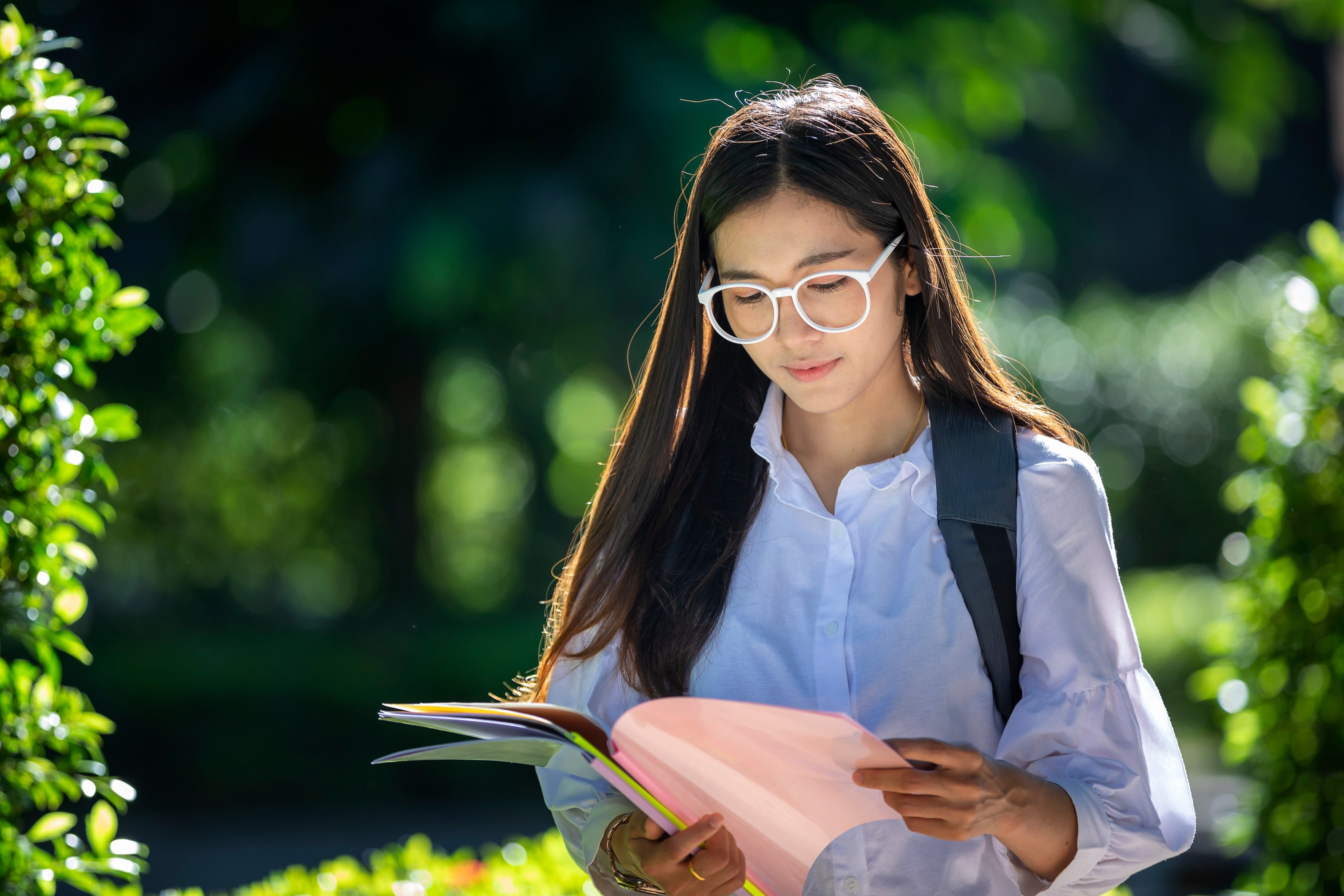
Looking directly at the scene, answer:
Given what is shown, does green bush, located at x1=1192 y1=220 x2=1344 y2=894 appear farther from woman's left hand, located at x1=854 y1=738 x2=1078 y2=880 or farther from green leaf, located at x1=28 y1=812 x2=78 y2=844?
green leaf, located at x1=28 y1=812 x2=78 y2=844

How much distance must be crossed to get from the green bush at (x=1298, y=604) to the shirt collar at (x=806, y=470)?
1.80 metres

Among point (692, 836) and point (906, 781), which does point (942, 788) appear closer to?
point (906, 781)

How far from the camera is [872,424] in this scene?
1.93m

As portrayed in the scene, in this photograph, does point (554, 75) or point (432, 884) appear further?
point (554, 75)

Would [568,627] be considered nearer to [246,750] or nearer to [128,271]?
[128,271]

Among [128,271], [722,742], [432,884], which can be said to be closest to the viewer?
[722,742]

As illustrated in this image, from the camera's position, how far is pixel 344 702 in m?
7.92

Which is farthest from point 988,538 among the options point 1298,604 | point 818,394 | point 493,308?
point 493,308

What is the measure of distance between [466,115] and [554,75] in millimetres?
512

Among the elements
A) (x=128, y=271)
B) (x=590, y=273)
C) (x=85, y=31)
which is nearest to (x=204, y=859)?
(x=128, y=271)

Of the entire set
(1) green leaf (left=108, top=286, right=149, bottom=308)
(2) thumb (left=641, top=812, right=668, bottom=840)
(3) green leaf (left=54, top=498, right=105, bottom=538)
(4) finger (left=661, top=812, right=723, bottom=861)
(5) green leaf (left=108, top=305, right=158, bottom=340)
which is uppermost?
(1) green leaf (left=108, top=286, right=149, bottom=308)

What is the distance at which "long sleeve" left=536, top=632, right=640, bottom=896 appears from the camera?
1817 millimetres

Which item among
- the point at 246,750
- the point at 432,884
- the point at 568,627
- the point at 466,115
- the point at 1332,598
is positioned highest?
the point at 466,115

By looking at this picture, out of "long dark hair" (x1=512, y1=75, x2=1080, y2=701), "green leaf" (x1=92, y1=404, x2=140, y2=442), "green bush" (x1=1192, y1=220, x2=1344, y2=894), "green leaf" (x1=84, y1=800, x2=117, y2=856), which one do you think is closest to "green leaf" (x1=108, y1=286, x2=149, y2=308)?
"green leaf" (x1=92, y1=404, x2=140, y2=442)
